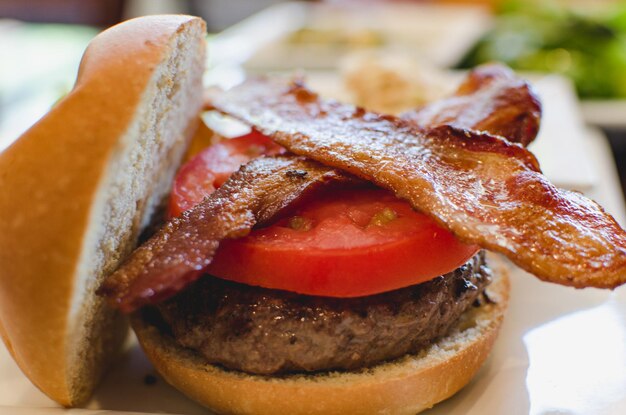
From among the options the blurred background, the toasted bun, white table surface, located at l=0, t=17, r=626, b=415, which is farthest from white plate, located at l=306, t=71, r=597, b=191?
the toasted bun

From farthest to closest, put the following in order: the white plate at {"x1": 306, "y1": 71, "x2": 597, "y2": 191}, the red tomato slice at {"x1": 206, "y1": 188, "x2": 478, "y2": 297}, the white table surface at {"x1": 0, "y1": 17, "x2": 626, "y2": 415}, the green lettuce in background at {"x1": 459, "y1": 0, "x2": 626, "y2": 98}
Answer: the green lettuce in background at {"x1": 459, "y1": 0, "x2": 626, "y2": 98}, the white plate at {"x1": 306, "y1": 71, "x2": 597, "y2": 191}, the white table surface at {"x1": 0, "y1": 17, "x2": 626, "y2": 415}, the red tomato slice at {"x1": 206, "y1": 188, "x2": 478, "y2": 297}

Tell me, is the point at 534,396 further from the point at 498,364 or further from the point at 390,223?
the point at 390,223

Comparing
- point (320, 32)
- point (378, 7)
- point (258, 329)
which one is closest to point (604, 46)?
point (320, 32)

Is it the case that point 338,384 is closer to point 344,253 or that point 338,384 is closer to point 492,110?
point 344,253

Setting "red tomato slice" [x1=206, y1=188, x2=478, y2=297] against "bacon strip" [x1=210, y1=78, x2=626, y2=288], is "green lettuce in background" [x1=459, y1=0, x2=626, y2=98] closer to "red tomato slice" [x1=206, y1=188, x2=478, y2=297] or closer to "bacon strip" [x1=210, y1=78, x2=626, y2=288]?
"bacon strip" [x1=210, y1=78, x2=626, y2=288]

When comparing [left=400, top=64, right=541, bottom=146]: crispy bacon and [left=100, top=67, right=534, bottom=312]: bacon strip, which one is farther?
[left=400, top=64, right=541, bottom=146]: crispy bacon

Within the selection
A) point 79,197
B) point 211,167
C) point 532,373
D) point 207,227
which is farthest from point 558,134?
point 79,197
